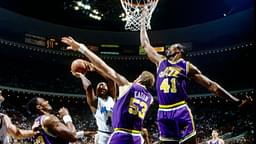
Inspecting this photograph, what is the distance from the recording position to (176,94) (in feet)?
19.6

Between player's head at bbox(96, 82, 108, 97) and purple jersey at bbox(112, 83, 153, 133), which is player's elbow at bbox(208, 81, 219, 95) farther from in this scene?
player's head at bbox(96, 82, 108, 97)

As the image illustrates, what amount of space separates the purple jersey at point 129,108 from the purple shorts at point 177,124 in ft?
2.54

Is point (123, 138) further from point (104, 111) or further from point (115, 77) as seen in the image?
point (104, 111)

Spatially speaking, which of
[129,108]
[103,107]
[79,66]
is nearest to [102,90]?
[103,107]

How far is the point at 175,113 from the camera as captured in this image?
5.89m

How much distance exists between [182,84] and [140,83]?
89 cm

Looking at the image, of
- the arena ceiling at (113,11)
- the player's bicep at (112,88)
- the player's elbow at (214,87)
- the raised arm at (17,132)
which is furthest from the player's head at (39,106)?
the arena ceiling at (113,11)

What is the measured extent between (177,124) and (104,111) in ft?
5.08

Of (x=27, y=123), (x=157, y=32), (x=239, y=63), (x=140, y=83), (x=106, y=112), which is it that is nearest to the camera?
(x=140, y=83)

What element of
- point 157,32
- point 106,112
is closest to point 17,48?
point 157,32

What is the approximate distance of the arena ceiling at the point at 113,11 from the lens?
23.1 metres

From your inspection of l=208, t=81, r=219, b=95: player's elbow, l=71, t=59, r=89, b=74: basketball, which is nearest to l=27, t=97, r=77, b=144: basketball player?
l=71, t=59, r=89, b=74: basketball

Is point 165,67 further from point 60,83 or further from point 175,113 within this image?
point 60,83

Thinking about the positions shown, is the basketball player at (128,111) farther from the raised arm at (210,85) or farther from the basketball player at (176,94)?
the raised arm at (210,85)
